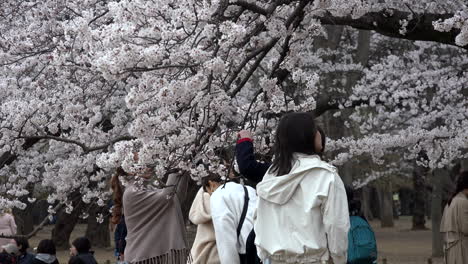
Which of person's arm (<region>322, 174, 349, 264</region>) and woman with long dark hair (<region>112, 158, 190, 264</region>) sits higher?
person's arm (<region>322, 174, 349, 264</region>)

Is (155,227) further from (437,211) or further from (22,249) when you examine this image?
(437,211)

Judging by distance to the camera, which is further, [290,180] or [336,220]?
[290,180]

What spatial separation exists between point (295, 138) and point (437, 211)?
56.2 ft

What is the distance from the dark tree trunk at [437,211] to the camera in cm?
1994

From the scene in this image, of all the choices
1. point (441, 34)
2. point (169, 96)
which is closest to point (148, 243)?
point (169, 96)

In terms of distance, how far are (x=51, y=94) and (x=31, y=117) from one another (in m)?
0.86

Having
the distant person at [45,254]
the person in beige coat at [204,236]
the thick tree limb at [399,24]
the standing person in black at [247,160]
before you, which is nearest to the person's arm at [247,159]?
the standing person in black at [247,160]

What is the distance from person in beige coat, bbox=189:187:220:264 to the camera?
6.66 metres

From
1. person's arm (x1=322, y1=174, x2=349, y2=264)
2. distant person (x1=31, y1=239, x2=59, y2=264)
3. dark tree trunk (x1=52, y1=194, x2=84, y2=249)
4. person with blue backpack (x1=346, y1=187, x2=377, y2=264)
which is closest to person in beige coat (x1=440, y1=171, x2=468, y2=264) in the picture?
person with blue backpack (x1=346, y1=187, x2=377, y2=264)

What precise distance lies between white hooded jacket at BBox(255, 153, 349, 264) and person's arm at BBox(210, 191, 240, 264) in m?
1.40

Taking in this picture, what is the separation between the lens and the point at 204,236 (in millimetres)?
6766

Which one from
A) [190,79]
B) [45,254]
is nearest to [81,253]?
[45,254]

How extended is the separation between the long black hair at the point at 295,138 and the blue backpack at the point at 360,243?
295 cm

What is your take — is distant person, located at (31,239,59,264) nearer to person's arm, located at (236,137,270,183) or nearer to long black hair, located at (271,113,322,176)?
person's arm, located at (236,137,270,183)
